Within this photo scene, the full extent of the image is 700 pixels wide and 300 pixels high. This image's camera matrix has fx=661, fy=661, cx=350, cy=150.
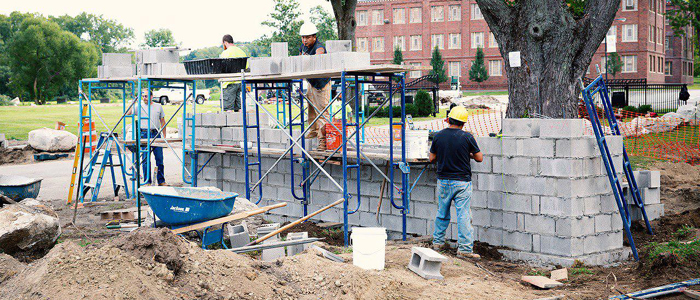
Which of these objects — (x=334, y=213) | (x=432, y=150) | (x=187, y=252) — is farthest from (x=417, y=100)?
(x=187, y=252)

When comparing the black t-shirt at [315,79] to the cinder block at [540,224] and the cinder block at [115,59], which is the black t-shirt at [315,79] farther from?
the cinder block at [540,224]

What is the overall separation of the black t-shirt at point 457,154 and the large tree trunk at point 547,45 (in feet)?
15.8

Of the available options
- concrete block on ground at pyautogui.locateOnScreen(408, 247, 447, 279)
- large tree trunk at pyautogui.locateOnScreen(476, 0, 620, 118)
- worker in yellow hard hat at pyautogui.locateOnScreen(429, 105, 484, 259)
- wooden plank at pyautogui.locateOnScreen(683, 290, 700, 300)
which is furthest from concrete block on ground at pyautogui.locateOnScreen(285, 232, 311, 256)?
large tree trunk at pyautogui.locateOnScreen(476, 0, 620, 118)

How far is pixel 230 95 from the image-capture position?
46.3 ft

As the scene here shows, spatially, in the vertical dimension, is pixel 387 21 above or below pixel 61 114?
above

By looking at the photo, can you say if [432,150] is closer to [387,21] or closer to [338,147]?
[338,147]

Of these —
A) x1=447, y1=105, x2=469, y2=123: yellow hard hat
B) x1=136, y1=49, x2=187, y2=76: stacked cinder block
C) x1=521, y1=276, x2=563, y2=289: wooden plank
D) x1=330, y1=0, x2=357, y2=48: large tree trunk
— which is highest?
x1=330, y1=0, x2=357, y2=48: large tree trunk

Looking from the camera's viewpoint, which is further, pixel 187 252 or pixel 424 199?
pixel 424 199

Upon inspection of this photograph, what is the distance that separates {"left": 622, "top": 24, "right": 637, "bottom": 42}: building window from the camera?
56219 mm

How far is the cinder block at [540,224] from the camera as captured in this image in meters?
7.87

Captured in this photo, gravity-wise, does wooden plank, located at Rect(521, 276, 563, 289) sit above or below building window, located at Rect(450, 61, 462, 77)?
below

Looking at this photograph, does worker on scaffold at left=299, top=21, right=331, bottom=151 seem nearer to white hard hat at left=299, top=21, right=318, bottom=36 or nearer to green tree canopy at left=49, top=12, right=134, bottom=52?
white hard hat at left=299, top=21, right=318, bottom=36

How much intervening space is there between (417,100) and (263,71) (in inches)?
783

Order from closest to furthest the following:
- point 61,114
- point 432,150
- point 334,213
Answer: point 432,150 → point 334,213 → point 61,114
